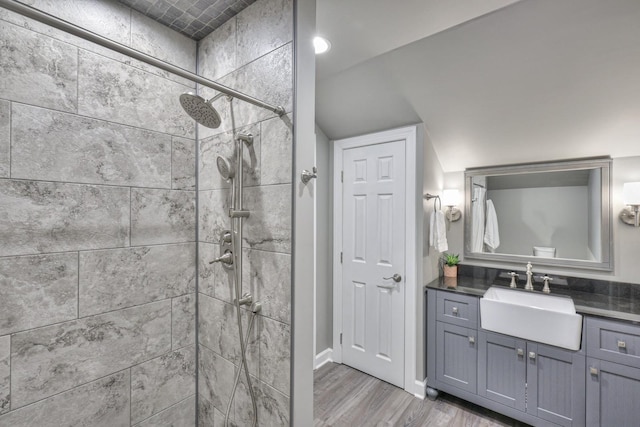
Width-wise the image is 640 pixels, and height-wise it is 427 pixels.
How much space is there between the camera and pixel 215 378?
1464 millimetres

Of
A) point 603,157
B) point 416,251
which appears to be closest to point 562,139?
point 603,157

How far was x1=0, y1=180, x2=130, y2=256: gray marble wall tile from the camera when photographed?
3.37ft

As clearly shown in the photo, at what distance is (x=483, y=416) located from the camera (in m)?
2.14

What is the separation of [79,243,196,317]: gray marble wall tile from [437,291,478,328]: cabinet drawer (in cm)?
188

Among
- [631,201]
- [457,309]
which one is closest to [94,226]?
[457,309]

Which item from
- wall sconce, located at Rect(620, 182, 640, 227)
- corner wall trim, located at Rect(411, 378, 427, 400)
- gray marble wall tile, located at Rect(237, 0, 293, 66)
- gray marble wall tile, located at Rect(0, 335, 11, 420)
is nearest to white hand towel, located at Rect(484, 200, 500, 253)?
wall sconce, located at Rect(620, 182, 640, 227)

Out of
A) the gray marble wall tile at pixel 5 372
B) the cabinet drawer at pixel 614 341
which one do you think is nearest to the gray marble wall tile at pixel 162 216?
the gray marble wall tile at pixel 5 372

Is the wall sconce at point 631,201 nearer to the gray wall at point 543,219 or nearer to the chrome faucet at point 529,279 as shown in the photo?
the gray wall at point 543,219

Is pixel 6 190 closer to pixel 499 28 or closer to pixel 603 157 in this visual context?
pixel 499 28

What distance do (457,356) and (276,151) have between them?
7.01 ft

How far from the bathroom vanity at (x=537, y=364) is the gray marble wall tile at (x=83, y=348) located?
78.7 inches

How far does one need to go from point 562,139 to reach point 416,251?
1.37 m

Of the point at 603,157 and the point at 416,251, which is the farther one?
the point at 416,251

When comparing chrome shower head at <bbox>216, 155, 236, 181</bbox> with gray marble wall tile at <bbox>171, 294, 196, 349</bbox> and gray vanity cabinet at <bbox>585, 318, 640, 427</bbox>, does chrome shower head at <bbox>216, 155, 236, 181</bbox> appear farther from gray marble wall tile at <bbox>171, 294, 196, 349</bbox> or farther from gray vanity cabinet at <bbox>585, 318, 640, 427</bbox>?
gray vanity cabinet at <bbox>585, 318, 640, 427</bbox>
